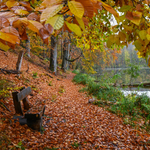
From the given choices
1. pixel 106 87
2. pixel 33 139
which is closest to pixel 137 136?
pixel 33 139

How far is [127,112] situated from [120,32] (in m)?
4.19

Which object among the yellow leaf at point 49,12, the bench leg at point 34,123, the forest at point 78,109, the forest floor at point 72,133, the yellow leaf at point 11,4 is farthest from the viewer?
the bench leg at point 34,123

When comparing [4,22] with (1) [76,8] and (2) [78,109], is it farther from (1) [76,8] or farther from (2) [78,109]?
(2) [78,109]

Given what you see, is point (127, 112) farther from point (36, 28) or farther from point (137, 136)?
point (36, 28)

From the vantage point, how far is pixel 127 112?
14.8 feet

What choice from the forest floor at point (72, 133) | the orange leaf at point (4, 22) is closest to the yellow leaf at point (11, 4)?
the orange leaf at point (4, 22)

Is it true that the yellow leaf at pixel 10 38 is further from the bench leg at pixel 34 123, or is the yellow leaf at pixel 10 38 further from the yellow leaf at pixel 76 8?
the bench leg at pixel 34 123

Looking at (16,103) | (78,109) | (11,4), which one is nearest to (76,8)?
(11,4)

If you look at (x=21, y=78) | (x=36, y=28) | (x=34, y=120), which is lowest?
(x=34, y=120)

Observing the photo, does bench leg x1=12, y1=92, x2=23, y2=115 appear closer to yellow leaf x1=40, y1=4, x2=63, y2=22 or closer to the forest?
the forest

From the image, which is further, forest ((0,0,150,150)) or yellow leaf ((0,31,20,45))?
forest ((0,0,150,150))

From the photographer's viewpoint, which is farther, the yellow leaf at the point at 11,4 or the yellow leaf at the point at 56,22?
the yellow leaf at the point at 11,4

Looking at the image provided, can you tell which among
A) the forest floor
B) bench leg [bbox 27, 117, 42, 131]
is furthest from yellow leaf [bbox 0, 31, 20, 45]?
bench leg [bbox 27, 117, 42, 131]

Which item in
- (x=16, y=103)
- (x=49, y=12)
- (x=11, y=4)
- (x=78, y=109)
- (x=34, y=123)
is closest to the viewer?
(x=49, y=12)
